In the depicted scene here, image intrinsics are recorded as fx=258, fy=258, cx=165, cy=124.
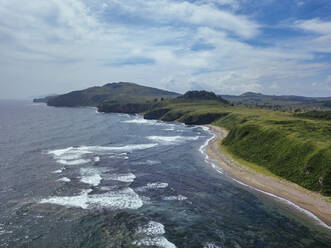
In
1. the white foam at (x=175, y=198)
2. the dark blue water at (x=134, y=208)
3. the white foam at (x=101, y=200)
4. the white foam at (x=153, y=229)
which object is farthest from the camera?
the white foam at (x=175, y=198)

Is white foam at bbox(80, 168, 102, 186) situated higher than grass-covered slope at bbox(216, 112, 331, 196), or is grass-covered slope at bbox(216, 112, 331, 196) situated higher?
grass-covered slope at bbox(216, 112, 331, 196)

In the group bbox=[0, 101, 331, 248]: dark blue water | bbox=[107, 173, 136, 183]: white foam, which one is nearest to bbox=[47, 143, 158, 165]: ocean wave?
bbox=[0, 101, 331, 248]: dark blue water

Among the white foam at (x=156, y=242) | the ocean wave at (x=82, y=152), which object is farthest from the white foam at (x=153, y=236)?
the ocean wave at (x=82, y=152)

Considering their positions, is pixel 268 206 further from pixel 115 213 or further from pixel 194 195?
pixel 115 213

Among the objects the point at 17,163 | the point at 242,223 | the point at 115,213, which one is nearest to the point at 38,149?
the point at 17,163

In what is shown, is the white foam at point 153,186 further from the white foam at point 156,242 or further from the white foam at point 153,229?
the white foam at point 156,242

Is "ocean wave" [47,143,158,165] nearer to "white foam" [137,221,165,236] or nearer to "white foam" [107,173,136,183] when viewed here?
"white foam" [107,173,136,183]

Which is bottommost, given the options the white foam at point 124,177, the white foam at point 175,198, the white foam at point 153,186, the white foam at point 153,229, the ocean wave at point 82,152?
the white foam at point 153,229

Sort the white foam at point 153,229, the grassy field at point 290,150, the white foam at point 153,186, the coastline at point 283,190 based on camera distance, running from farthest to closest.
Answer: the grassy field at point 290,150 < the white foam at point 153,186 < the coastline at point 283,190 < the white foam at point 153,229

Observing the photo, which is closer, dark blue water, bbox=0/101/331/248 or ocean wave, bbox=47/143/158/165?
dark blue water, bbox=0/101/331/248
